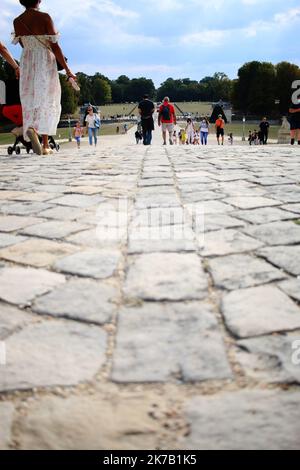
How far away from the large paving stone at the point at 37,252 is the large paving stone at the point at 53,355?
2.00ft

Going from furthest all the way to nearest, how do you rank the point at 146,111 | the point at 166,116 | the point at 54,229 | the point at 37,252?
the point at 166,116 → the point at 146,111 → the point at 54,229 → the point at 37,252

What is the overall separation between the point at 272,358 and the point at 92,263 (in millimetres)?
994

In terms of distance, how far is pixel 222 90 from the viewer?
415 feet

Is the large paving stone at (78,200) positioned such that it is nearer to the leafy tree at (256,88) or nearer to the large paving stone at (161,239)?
the large paving stone at (161,239)

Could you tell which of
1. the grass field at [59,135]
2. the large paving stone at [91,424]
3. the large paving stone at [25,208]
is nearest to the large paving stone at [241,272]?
the large paving stone at [91,424]

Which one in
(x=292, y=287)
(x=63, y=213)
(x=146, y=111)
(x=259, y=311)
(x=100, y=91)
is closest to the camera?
(x=259, y=311)

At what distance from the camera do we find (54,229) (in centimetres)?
245

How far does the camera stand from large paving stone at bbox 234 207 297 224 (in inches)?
102

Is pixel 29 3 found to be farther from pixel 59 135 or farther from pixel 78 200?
pixel 59 135

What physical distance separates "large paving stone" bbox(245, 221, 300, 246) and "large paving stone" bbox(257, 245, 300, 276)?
0.29 ft

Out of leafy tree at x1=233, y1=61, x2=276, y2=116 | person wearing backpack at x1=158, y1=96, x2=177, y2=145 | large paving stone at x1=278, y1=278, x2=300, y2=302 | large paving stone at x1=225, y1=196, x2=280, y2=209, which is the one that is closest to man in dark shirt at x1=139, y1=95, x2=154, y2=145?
person wearing backpack at x1=158, y1=96, x2=177, y2=145

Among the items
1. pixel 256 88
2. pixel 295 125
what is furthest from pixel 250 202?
pixel 256 88

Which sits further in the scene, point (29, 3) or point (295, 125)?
point (295, 125)

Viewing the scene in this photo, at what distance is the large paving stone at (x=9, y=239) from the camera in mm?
2198
